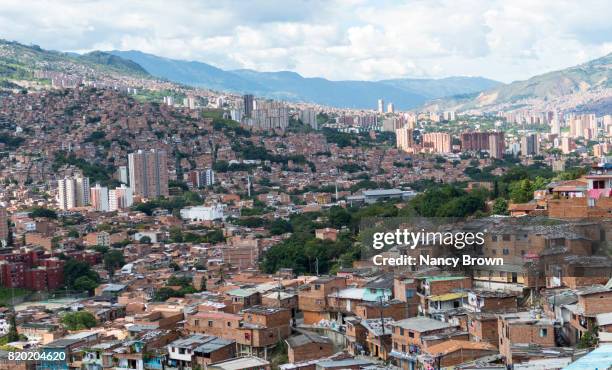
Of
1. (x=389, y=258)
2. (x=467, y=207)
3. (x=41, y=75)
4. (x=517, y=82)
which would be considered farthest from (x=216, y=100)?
(x=517, y=82)

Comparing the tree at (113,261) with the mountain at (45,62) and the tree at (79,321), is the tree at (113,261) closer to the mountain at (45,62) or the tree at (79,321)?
the tree at (79,321)

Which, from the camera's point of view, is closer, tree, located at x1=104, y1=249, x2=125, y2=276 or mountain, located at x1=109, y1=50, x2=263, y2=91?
tree, located at x1=104, y1=249, x2=125, y2=276

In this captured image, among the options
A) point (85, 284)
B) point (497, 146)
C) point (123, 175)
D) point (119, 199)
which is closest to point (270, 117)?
point (497, 146)

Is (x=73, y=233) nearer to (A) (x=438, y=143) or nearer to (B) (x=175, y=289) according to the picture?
(B) (x=175, y=289)

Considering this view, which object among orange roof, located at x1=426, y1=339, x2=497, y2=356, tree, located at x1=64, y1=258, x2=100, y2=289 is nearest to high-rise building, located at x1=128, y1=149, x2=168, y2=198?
tree, located at x1=64, y1=258, x2=100, y2=289

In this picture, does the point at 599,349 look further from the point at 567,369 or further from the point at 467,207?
the point at 467,207

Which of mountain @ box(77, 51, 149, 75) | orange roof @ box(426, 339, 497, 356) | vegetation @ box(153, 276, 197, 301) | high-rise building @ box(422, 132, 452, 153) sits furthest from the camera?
mountain @ box(77, 51, 149, 75)

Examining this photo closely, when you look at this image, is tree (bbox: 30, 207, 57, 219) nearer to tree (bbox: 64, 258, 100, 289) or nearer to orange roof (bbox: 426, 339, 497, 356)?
tree (bbox: 64, 258, 100, 289)
